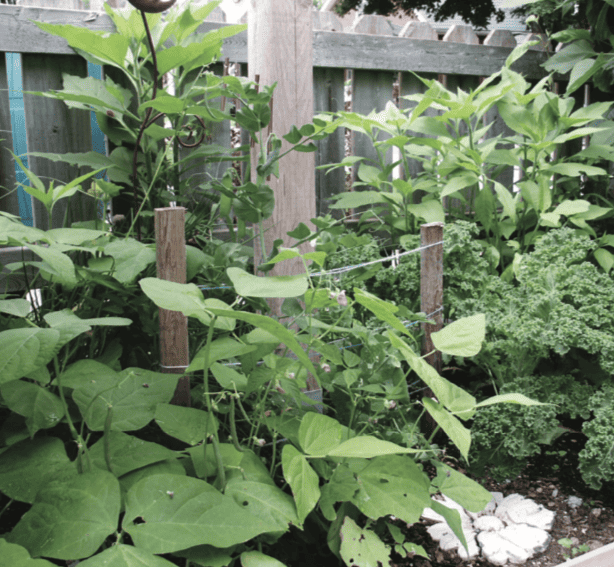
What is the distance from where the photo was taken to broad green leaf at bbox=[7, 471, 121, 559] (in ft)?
2.97

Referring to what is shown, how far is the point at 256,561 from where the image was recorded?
3.57 feet

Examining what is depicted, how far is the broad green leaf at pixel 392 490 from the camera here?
1236 mm

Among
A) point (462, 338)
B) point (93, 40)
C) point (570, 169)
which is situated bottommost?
point (462, 338)

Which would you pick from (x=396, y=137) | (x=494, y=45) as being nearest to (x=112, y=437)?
(x=396, y=137)

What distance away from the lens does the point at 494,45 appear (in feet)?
11.7

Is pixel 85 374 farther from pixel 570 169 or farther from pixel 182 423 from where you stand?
pixel 570 169

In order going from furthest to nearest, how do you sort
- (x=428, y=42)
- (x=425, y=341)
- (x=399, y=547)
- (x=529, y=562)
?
(x=428, y=42) < (x=425, y=341) < (x=529, y=562) < (x=399, y=547)

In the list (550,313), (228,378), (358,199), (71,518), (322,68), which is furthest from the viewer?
(322,68)

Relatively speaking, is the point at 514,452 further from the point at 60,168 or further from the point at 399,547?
the point at 60,168

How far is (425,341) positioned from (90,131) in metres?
1.66

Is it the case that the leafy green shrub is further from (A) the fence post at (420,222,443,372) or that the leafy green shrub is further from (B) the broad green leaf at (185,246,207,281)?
(B) the broad green leaf at (185,246,207,281)

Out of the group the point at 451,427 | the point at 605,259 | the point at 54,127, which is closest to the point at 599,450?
the point at 451,427

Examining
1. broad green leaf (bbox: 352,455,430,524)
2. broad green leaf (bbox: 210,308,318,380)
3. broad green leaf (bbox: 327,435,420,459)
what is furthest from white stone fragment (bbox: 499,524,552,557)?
broad green leaf (bbox: 210,308,318,380)

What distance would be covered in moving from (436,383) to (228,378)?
479mm
